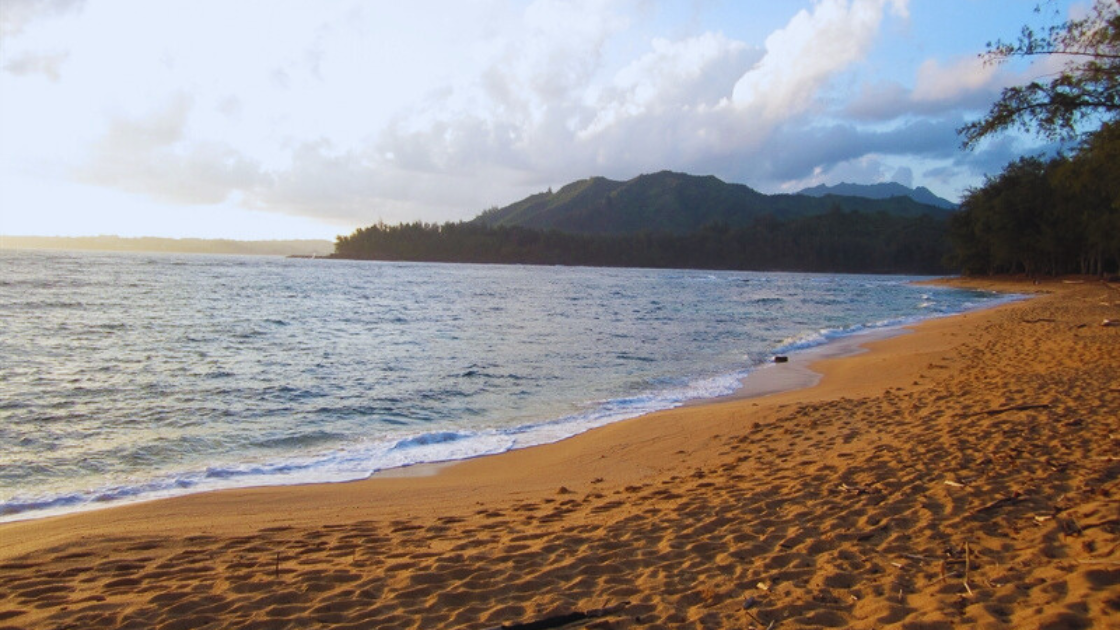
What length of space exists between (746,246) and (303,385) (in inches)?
6884

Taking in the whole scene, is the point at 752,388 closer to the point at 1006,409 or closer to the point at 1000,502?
the point at 1006,409

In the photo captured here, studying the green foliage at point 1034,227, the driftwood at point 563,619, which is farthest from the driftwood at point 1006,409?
the green foliage at point 1034,227

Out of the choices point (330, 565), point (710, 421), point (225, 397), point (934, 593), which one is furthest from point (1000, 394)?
point (225, 397)

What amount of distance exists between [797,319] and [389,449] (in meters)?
31.8

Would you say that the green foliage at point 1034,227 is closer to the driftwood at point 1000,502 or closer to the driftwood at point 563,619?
the driftwood at point 1000,502

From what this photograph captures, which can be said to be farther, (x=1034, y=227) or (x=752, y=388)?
(x=1034, y=227)

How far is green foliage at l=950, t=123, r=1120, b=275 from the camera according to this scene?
54.9 m

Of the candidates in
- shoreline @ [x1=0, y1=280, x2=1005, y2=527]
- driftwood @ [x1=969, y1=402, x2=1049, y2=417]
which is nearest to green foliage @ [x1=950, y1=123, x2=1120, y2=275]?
shoreline @ [x1=0, y1=280, x2=1005, y2=527]

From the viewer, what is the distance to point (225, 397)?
Result: 46.8 ft

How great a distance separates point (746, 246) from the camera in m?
180

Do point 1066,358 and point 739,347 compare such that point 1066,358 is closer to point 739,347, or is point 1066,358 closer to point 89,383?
point 739,347

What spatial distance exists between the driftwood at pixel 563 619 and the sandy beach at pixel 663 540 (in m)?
0.01

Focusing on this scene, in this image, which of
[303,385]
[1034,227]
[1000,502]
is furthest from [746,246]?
[1000,502]

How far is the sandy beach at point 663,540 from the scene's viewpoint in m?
4.25
